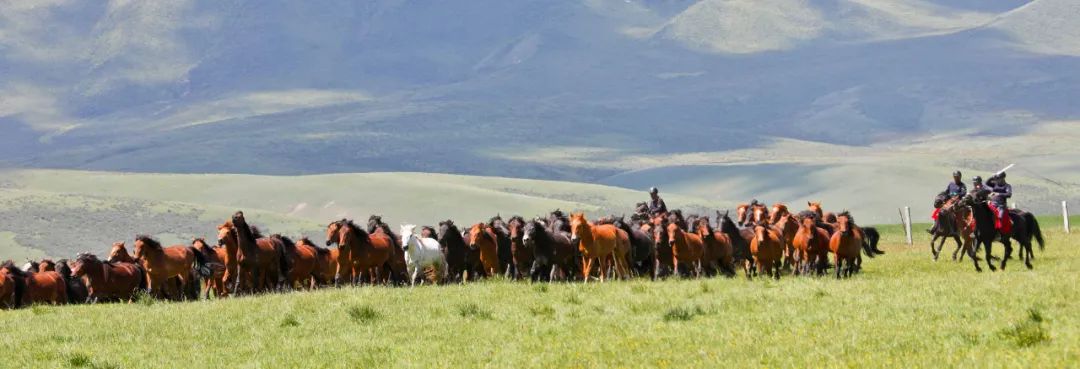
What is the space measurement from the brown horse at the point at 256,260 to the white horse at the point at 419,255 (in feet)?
7.16

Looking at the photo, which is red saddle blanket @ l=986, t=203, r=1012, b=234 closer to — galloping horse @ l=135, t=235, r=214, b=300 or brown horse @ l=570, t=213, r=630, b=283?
brown horse @ l=570, t=213, r=630, b=283

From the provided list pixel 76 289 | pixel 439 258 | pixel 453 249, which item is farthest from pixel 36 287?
pixel 453 249

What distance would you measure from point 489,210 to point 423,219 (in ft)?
31.6

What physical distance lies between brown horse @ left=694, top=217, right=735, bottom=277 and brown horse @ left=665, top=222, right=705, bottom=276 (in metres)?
0.19

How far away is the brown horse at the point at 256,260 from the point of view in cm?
2703

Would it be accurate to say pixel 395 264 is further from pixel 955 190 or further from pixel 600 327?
pixel 600 327

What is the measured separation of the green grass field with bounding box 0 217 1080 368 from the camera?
14273 millimetres

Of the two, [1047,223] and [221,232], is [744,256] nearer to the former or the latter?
[221,232]

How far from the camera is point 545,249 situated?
90.1ft

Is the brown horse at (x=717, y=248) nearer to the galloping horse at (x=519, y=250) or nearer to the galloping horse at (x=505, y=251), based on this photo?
the galloping horse at (x=519, y=250)

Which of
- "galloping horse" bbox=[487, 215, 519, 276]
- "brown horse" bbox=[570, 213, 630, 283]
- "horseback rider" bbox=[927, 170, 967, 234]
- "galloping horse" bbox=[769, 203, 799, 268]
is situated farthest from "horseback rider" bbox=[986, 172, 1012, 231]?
"galloping horse" bbox=[487, 215, 519, 276]

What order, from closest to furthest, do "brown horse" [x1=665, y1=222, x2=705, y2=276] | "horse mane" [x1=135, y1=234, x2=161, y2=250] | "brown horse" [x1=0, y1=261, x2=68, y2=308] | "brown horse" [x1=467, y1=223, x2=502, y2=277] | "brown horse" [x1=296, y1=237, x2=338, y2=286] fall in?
"horse mane" [x1=135, y1=234, x2=161, y2=250], "brown horse" [x1=0, y1=261, x2=68, y2=308], "brown horse" [x1=665, y1=222, x2=705, y2=276], "brown horse" [x1=467, y1=223, x2=502, y2=277], "brown horse" [x1=296, y1=237, x2=338, y2=286]

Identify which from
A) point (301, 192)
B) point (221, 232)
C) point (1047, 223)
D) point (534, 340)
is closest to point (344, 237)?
point (221, 232)

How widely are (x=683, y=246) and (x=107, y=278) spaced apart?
10.2 metres
